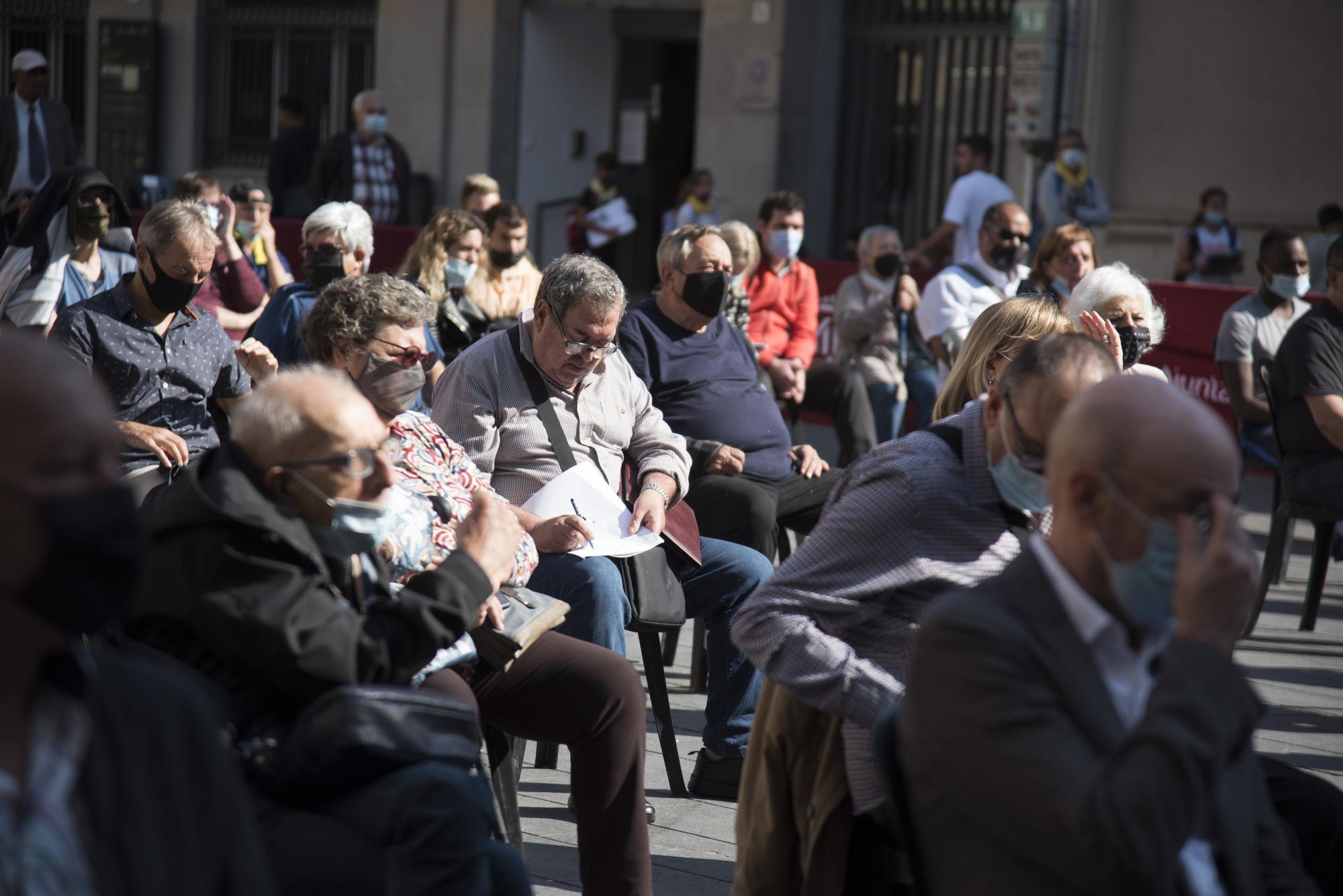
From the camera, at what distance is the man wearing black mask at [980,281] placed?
312 inches

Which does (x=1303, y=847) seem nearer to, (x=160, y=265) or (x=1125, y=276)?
(x=1125, y=276)

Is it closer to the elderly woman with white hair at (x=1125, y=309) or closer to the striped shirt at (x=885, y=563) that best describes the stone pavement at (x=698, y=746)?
the striped shirt at (x=885, y=563)

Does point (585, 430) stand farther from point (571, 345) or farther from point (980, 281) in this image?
point (980, 281)

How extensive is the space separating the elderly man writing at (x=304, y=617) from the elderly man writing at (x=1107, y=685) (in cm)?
84

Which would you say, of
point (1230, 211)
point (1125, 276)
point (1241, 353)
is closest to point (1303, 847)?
point (1125, 276)

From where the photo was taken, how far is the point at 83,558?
1627 millimetres

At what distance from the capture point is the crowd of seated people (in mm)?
1720

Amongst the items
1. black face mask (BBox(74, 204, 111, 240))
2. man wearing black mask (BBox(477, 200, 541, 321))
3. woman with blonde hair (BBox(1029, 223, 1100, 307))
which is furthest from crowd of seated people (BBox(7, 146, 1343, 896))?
man wearing black mask (BBox(477, 200, 541, 321))

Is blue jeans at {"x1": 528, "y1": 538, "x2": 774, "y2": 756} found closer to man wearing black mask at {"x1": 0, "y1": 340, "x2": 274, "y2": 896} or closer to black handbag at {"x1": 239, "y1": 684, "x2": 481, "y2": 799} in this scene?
black handbag at {"x1": 239, "y1": 684, "x2": 481, "y2": 799}

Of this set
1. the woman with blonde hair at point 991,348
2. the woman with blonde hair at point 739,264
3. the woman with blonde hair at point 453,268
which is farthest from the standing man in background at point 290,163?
the woman with blonde hair at point 991,348

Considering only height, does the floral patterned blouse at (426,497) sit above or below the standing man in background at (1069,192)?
below

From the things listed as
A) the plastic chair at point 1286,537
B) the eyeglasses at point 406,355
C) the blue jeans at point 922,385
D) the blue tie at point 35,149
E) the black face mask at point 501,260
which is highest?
the blue tie at point 35,149

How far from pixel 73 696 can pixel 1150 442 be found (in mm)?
1317

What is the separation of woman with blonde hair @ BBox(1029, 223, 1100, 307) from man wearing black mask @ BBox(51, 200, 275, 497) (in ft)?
12.0
